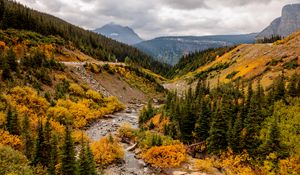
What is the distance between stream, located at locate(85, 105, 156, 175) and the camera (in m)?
41.2

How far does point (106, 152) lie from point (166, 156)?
9.23 meters

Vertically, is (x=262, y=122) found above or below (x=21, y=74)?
below

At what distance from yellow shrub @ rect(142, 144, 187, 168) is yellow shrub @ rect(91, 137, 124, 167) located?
4.48 m

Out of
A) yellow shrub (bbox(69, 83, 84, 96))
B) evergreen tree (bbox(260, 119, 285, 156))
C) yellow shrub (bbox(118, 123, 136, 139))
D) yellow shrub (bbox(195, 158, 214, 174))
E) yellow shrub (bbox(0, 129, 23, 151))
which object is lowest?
yellow shrub (bbox(195, 158, 214, 174))

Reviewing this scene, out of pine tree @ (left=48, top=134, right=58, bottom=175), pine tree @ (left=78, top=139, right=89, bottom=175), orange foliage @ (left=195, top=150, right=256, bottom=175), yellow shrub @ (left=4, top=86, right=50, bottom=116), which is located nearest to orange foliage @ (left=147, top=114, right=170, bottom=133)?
orange foliage @ (left=195, top=150, right=256, bottom=175)

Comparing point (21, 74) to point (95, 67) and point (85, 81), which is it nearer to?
point (85, 81)

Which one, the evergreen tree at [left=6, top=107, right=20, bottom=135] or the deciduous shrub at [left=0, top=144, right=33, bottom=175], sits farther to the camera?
the evergreen tree at [left=6, top=107, right=20, bottom=135]

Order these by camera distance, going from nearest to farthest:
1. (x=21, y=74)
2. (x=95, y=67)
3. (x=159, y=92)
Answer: (x=21, y=74) < (x=95, y=67) < (x=159, y=92)

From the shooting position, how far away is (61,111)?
191ft

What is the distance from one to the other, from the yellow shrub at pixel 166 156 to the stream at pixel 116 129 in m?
1.43

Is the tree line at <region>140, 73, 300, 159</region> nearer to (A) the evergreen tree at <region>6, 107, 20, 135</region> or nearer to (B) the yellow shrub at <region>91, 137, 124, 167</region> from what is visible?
(B) the yellow shrub at <region>91, 137, 124, 167</region>

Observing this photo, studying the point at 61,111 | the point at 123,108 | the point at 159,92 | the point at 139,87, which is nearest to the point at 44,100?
the point at 61,111

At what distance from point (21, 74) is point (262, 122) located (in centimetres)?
5506

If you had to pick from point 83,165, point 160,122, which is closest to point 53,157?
point 83,165
